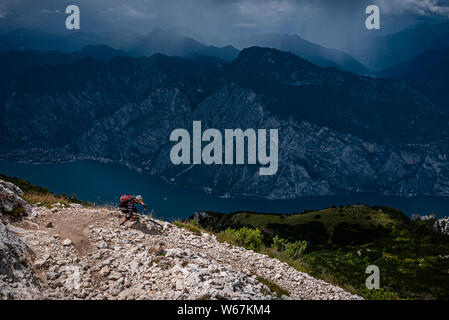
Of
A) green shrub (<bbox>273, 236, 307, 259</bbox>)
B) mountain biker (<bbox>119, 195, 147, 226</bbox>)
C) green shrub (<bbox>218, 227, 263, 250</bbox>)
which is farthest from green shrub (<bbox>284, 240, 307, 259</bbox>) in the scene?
mountain biker (<bbox>119, 195, 147, 226</bbox>)

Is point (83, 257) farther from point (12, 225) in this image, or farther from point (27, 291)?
point (12, 225)

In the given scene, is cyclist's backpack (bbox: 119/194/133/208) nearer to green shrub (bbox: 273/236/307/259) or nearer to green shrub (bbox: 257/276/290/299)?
green shrub (bbox: 257/276/290/299)

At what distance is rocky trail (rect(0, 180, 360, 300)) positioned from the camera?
38.2ft

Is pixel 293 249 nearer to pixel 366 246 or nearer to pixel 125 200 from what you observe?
pixel 125 200

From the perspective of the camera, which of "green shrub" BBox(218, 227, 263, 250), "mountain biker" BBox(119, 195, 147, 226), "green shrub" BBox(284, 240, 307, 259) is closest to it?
"mountain biker" BBox(119, 195, 147, 226)

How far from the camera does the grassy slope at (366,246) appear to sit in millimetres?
28609

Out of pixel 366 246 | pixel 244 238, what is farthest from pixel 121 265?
pixel 366 246

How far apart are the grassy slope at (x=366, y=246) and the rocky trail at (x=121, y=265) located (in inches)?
134

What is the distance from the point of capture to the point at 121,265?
13562 mm

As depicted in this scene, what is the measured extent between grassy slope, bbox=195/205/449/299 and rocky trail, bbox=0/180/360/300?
3.40 meters

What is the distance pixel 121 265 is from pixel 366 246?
74.5m

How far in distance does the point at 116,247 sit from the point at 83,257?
146cm

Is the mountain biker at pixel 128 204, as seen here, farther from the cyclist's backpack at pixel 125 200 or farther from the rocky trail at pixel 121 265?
the rocky trail at pixel 121 265
